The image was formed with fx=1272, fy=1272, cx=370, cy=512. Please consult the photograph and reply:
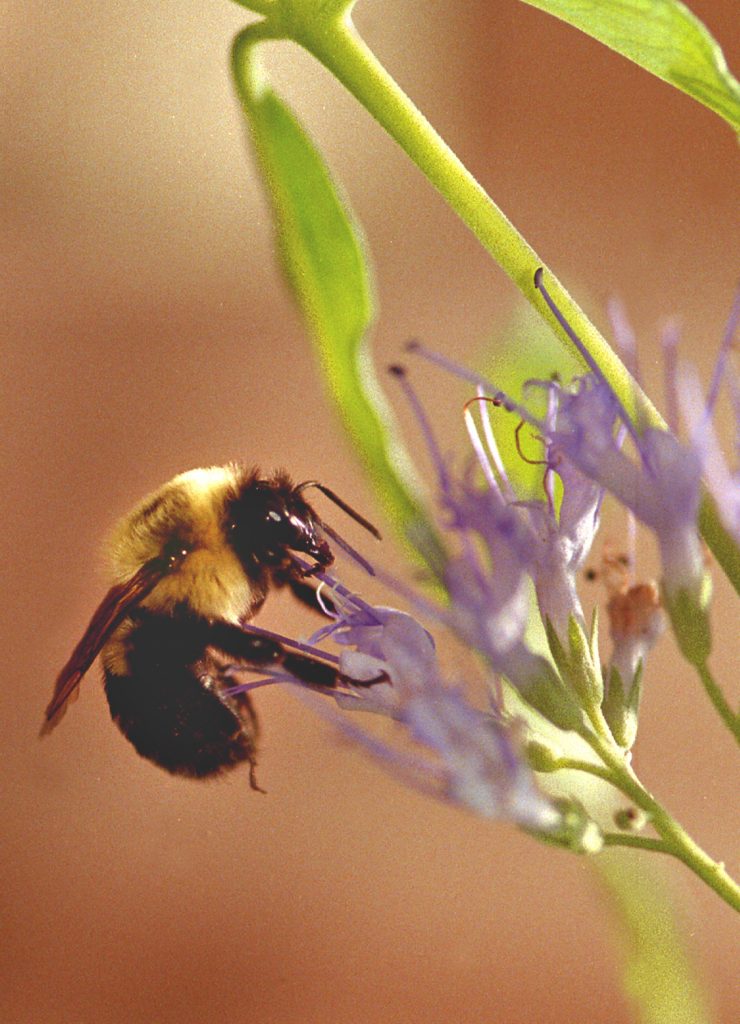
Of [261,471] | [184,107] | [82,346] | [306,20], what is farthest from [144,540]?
[184,107]

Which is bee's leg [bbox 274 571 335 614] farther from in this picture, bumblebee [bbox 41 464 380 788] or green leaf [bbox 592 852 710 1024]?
green leaf [bbox 592 852 710 1024]

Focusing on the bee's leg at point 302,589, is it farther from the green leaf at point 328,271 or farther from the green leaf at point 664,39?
the green leaf at point 664,39

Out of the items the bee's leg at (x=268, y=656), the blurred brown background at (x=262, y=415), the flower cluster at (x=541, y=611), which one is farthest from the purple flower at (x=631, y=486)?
the blurred brown background at (x=262, y=415)

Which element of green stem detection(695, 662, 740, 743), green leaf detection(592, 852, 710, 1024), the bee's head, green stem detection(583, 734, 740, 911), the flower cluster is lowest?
green leaf detection(592, 852, 710, 1024)

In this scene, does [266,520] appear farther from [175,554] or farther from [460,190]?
[460,190]

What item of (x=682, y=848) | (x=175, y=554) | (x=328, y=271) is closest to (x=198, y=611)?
(x=175, y=554)

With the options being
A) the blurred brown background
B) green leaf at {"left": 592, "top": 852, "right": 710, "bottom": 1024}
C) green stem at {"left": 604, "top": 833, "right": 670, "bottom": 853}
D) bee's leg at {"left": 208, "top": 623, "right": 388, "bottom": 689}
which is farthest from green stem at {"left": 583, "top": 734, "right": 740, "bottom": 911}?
the blurred brown background

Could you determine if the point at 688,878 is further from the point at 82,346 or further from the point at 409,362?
the point at 82,346

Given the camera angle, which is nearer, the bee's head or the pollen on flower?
the pollen on flower

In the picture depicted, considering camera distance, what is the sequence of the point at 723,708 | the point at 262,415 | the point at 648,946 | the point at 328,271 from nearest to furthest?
the point at 723,708
the point at 328,271
the point at 648,946
the point at 262,415
